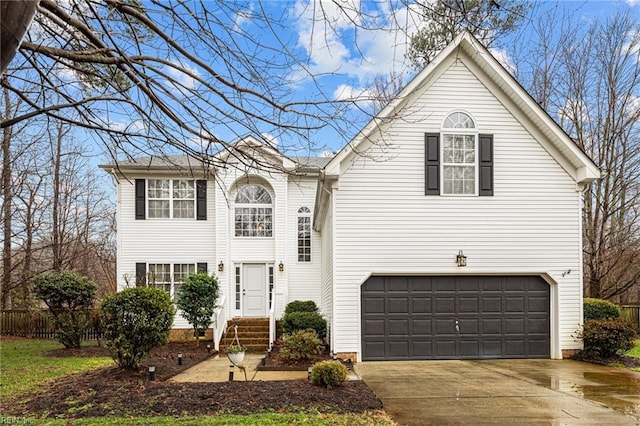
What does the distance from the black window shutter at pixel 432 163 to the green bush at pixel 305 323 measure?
16.4ft

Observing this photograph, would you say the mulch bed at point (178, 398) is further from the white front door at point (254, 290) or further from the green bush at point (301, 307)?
the white front door at point (254, 290)

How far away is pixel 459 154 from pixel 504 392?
613 cm

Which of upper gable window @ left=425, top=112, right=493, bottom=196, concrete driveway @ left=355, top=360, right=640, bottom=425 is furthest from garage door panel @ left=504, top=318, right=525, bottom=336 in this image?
upper gable window @ left=425, top=112, right=493, bottom=196

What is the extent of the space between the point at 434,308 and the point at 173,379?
21.1ft

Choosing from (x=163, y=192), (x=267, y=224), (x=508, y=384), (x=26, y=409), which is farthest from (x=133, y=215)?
(x=508, y=384)

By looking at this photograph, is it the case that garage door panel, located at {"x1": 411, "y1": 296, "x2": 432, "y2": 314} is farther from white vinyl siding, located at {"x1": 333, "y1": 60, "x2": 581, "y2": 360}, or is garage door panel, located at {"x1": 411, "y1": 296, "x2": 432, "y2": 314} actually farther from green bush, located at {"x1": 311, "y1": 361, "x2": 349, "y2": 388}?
green bush, located at {"x1": 311, "y1": 361, "x2": 349, "y2": 388}

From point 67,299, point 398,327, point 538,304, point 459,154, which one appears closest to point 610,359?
point 538,304

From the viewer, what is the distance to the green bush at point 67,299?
13.2 metres

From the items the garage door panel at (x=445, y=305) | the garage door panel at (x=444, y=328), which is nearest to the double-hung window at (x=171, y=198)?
the garage door panel at (x=445, y=305)

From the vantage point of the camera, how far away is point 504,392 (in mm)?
7621

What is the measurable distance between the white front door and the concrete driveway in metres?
6.53

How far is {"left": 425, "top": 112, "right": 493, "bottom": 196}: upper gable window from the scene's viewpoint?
1146cm

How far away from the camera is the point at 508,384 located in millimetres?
8266

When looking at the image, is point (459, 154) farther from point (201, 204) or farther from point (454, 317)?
point (201, 204)
